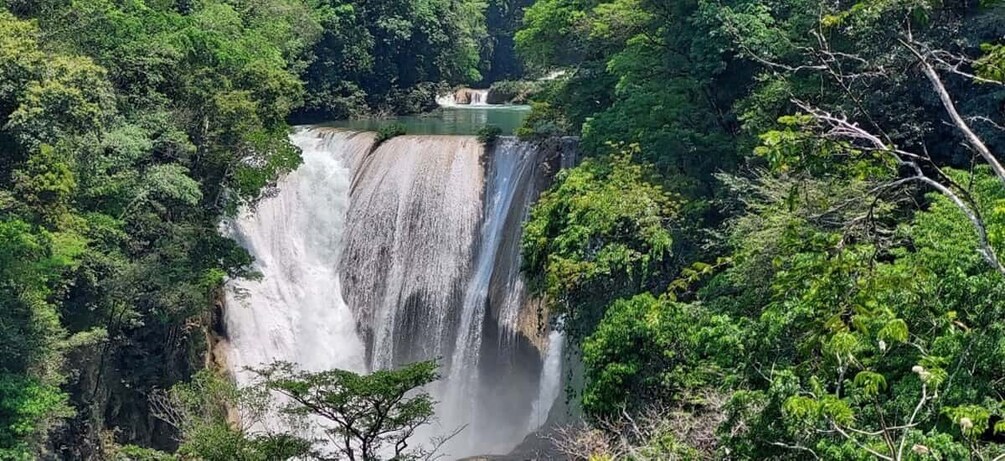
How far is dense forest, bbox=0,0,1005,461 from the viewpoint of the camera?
6211 millimetres

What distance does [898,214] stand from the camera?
11.1 metres

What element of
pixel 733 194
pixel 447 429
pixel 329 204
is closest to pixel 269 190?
pixel 329 204

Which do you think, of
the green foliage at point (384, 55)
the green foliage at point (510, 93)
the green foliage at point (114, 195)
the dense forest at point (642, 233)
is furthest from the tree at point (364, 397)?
the green foliage at point (510, 93)

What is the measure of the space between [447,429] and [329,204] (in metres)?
6.49

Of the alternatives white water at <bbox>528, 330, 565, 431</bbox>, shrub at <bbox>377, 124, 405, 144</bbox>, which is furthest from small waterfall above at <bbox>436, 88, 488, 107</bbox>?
white water at <bbox>528, 330, 565, 431</bbox>

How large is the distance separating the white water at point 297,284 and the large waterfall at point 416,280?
28 mm

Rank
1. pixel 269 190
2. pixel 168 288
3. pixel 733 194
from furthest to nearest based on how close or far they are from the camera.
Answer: pixel 269 190 < pixel 168 288 < pixel 733 194

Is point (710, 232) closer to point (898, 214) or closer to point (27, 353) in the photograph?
point (898, 214)

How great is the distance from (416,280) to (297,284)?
10.7 ft

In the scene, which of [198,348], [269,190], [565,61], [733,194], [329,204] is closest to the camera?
[733,194]

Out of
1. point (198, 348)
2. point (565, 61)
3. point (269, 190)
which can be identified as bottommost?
point (198, 348)

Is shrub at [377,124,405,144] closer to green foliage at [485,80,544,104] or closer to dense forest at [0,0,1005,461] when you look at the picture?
dense forest at [0,0,1005,461]

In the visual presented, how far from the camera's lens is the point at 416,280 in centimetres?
1905

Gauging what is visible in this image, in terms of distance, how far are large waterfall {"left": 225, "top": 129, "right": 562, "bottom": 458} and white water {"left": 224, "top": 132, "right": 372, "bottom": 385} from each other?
0.03 m
